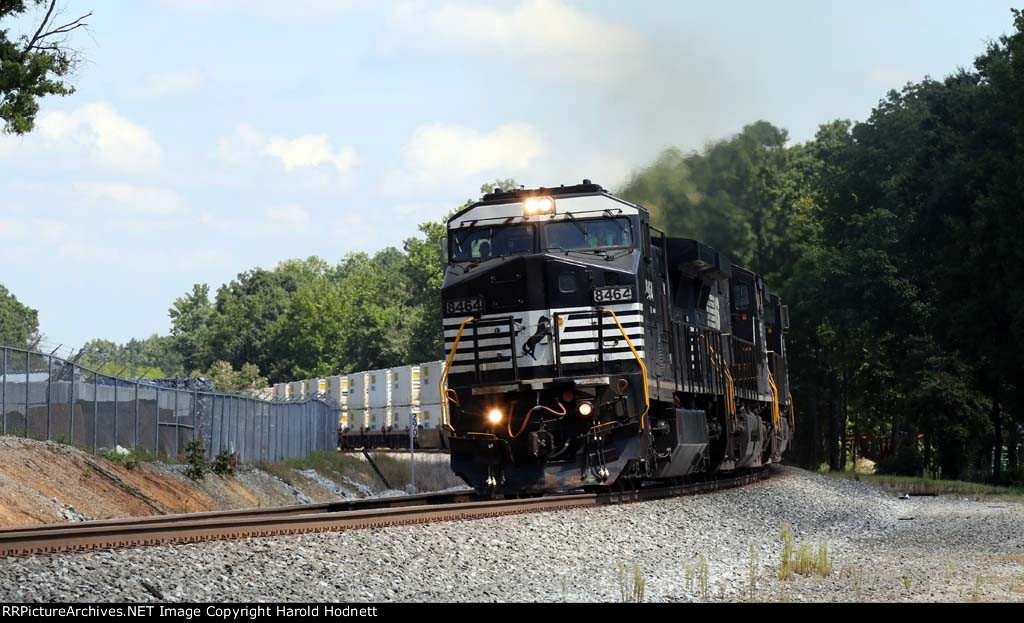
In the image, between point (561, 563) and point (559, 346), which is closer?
point (561, 563)

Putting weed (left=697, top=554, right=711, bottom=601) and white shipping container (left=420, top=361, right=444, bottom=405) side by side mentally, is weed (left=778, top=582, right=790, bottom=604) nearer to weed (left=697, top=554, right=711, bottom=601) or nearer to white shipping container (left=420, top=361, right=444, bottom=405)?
weed (left=697, top=554, right=711, bottom=601)

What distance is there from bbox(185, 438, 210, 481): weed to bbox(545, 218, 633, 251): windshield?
10.5m

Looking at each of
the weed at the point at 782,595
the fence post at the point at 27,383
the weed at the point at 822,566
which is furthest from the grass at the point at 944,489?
the fence post at the point at 27,383

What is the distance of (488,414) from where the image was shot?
17.4 metres

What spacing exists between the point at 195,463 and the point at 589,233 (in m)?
11.1

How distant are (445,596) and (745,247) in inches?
1957

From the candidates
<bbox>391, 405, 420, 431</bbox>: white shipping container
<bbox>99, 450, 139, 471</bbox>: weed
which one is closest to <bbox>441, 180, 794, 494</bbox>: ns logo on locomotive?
<bbox>99, 450, 139, 471</bbox>: weed

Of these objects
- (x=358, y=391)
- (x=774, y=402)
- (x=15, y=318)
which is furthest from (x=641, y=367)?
(x=15, y=318)

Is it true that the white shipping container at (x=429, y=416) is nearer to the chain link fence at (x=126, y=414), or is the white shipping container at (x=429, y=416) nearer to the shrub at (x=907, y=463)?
the chain link fence at (x=126, y=414)

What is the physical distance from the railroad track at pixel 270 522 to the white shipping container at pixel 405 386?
2915cm

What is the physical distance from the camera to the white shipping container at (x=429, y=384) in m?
46.5

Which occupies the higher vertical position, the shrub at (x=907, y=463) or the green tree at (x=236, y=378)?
the green tree at (x=236, y=378)

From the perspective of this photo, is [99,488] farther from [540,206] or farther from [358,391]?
[358,391]

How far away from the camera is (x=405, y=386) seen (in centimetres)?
4953
